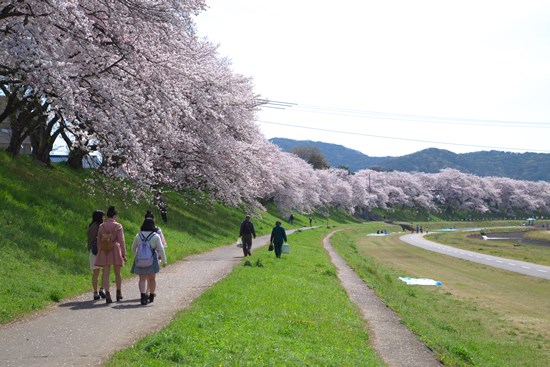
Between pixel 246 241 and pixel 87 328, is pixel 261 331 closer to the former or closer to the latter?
pixel 87 328

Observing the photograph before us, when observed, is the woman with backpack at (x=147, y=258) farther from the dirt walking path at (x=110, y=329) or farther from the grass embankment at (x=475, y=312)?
the grass embankment at (x=475, y=312)

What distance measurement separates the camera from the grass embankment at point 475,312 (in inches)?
564

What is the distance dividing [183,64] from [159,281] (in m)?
7.42

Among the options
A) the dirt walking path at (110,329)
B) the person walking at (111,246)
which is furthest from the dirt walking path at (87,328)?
the person walking at (111,246)

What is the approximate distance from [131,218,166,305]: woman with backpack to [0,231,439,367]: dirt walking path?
42cm

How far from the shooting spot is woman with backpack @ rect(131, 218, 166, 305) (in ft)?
40.3

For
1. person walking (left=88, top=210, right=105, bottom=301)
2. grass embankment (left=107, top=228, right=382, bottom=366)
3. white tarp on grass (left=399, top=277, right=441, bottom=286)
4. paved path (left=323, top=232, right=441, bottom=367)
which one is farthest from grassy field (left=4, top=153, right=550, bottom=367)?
white tarp on grass (left=399, top=277, right=441, bottom=286)

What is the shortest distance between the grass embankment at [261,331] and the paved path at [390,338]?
0.38 metres

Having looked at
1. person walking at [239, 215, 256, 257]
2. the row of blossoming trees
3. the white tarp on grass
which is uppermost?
the row of blossoming trees

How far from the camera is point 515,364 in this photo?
14766 millimetres

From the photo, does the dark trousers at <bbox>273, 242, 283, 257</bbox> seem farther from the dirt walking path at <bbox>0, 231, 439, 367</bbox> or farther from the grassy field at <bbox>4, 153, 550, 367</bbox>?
the dirt walking path at <bbox>0, 231, 439, 367</bbox>

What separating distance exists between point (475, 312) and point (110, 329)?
18.1 meters

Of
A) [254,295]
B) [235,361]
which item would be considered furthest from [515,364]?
[235,361]

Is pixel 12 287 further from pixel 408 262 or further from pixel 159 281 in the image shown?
pixel 408 262
